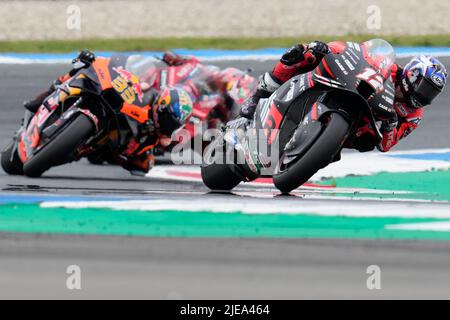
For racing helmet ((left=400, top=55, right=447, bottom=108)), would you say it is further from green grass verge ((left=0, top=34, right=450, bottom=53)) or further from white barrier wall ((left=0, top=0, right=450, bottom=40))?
white barrier wall ((left=0, top=0, right=450, bottom=40))

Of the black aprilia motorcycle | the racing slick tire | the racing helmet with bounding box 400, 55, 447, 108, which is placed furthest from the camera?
the racing slick tire

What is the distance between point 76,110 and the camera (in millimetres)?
8219

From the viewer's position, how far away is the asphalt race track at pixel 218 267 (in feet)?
17.9

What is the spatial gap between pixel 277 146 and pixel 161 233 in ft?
5.48

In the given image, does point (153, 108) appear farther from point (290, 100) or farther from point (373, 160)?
point (373, 160)

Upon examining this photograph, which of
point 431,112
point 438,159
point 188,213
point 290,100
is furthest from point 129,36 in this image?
point 188,213

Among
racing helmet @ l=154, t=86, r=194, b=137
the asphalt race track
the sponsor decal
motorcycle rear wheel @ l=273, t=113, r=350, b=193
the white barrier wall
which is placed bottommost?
the asphalt race track

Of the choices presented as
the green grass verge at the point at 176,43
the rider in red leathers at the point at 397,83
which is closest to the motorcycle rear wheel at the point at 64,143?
the rider in red leathers at the point at 397,83

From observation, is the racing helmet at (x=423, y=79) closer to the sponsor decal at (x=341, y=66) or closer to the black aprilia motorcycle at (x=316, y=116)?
the black aprilia motorcycle at (x=316, y=116)

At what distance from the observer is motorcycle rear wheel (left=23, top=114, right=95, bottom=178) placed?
8.07m

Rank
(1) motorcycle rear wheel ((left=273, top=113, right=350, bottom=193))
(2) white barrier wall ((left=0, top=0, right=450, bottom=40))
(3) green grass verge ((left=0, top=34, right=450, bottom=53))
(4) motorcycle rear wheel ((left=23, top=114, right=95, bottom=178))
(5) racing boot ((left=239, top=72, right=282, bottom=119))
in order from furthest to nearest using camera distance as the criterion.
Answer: (2) white barrier wall ((left=0, top=0, right=450, bottom=40)) → (3) green grass verge ((left=0, top=34, right=450, bottom=53)) → (4) motorcycle rear wheel ((left=23, top=114, right=95, bottom=178)) → (5) racing boot ((left=239, top=72, right=282, bottom=119)) → (1) motorcycle rear wheel ((left=273, top=113, right=350, bottom=193))

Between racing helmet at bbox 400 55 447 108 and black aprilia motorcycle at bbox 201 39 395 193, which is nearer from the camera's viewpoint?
→ black aprilia motorcycle at bbox 201 39 395 193

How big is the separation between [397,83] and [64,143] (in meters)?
2.56

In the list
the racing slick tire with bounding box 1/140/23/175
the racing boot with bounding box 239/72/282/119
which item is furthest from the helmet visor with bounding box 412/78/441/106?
the racing slick tire with bounding box 1/140/23/175
